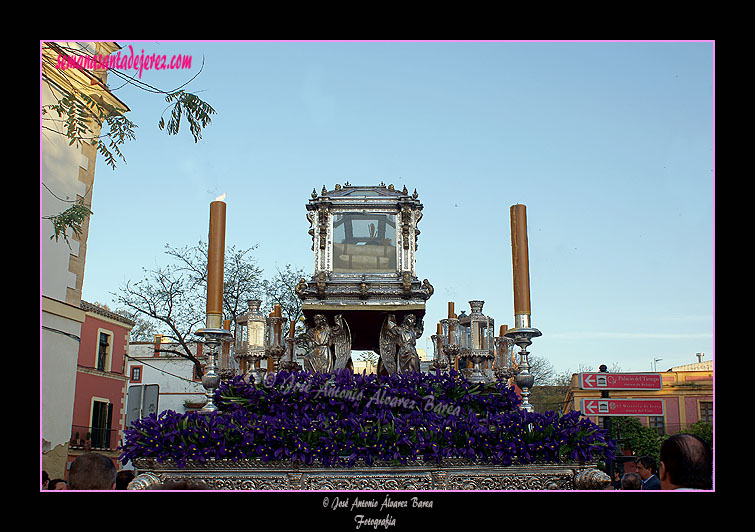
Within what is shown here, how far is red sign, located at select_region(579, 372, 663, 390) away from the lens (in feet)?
35.7

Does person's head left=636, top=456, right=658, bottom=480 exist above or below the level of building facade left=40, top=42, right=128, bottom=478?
below

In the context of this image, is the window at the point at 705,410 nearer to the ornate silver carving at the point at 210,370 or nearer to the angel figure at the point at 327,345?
the angel figure at the point at 327,345

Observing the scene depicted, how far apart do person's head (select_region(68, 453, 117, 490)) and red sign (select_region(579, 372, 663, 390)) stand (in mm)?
9133

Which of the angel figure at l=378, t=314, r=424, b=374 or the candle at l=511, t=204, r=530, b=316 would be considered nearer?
the candle at l=511, t=204, r=530, b=316

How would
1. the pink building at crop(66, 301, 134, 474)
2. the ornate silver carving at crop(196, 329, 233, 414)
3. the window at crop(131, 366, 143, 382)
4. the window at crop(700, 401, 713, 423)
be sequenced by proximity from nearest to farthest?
the ornate silver carving at crop(196, 329, 233, 414) < the pink building at crop(66, 301, 134, 474) < the window at crop(700, 401, 713, 423) < the window at crop(131, 366, 143, 382)

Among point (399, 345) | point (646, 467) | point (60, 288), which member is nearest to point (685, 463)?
point (646, 467)

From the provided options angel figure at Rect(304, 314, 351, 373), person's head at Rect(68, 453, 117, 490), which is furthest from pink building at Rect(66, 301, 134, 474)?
person's head at Rect(68, 453, 117, 490)

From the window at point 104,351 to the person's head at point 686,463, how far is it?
2688cm

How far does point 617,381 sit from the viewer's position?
12.4 metres

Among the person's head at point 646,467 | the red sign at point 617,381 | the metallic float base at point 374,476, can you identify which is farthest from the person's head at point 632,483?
the red sign at point 617,381

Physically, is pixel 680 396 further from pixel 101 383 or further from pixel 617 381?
pixel 101 383

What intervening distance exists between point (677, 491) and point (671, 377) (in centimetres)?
2671

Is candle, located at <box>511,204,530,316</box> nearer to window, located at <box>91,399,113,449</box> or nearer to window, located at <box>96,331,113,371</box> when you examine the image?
window, located at <box>91,399,113,449</box>

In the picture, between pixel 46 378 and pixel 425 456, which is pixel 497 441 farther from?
pixel 46 378
